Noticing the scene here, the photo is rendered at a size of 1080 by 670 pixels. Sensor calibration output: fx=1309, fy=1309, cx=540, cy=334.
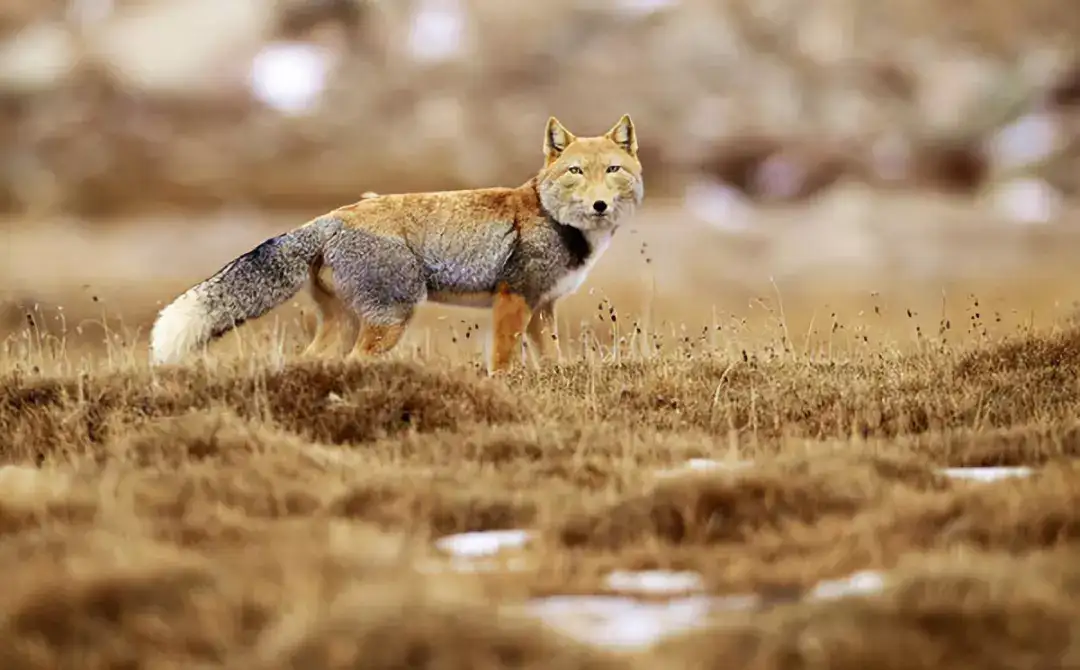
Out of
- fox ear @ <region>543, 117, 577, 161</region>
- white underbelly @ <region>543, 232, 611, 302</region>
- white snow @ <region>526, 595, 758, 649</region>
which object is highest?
fox ear @ <region>543, 117, 577, 161</region>

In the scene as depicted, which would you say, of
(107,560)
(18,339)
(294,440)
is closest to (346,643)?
(107,560)

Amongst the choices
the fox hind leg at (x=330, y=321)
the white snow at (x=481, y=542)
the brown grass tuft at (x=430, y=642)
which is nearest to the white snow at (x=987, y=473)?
the white snow at (x=481, y=542)

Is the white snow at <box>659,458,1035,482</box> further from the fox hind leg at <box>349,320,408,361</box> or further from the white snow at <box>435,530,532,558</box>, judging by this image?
the fox hind leg at <box>349,320,408,361</box>

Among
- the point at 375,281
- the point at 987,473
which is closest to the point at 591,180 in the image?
the point at 375,281

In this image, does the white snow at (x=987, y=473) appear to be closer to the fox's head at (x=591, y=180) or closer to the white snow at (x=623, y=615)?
the white snow at (x=623, y=615)

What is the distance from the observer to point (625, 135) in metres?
9.56

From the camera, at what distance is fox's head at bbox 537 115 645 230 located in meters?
9.21

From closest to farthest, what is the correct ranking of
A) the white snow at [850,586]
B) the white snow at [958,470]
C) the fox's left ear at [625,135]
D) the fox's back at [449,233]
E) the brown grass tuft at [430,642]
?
the brown grass tuft at [430,642], the white snow at [850,586], the white snow at [958,470], the fox's back at [449,233], the fox's left ear at [625,135]

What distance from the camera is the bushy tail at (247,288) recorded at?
897 cm

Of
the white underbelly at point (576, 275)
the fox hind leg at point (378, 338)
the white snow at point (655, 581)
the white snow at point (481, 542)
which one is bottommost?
the white snow at point (655, 581)

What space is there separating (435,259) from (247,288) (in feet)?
4.31

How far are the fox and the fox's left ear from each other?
1 cm

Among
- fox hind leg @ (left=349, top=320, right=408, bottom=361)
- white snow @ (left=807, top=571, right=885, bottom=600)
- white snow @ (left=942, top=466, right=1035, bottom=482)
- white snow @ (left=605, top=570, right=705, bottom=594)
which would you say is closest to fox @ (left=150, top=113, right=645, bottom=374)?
fox hind leg @ (left=349, top=320, right=408, bottom=361)

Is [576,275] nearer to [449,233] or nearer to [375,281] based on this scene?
[449,233]
